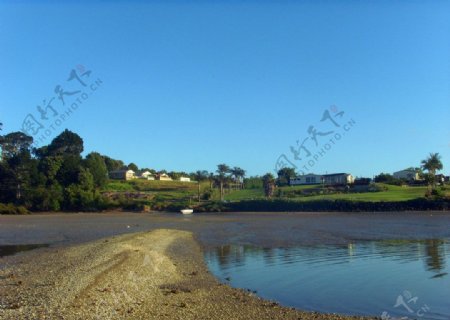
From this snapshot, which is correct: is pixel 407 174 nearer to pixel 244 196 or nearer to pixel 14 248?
pixel 244 196

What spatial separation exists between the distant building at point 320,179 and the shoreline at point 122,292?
141303 mm

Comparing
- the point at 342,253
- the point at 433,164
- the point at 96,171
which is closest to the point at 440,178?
the point at 433,164

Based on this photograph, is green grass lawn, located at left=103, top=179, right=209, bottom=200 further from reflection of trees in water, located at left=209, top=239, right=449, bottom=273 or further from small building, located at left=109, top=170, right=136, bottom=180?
reflection of trees in water, located at left=209, top=239, right=449, bottom=273

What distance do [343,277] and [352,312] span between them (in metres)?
6.95

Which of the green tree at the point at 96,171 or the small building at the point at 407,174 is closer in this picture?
the green tree at the point at 96,171

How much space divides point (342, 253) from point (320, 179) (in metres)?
139

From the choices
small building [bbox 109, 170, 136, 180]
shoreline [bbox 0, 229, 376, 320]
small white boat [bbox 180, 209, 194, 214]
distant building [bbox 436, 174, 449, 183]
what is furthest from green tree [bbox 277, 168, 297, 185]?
shoreline [bbox 0, 229, 376, 320]

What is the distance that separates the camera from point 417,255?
102ft

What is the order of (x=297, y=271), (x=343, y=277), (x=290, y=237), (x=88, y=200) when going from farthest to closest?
(x=88, y=200), (x=290, y=237), (x=297, y=271), (x=343, y=277)

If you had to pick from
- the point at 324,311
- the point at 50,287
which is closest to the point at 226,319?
the point at 324,311

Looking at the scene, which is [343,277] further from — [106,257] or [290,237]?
[290,237]

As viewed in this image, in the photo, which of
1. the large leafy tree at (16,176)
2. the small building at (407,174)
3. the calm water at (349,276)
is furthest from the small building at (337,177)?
the calm water at (349,276)

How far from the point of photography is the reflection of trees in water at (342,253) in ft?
94.9

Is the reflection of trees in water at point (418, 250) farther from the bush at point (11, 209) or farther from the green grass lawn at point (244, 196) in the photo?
the green grass lawn at point (244, 196)
